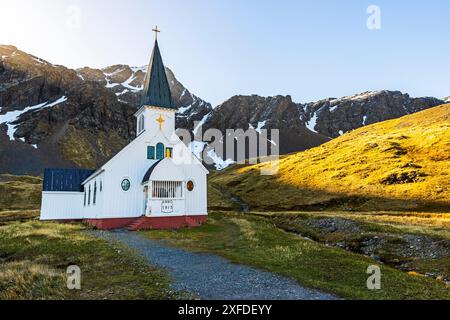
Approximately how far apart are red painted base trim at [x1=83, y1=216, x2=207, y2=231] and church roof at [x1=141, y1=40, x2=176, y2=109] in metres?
14.1

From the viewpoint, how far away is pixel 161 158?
40.6 m

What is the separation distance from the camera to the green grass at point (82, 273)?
Result: 494 inches

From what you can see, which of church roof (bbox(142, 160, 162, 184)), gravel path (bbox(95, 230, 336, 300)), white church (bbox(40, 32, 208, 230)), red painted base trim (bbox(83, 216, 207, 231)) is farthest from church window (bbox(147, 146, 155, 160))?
gravel path (bbox(95, 230, 336, 300))

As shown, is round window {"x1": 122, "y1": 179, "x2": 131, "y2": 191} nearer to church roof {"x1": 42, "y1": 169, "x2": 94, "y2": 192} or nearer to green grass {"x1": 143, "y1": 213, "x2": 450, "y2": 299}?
green grass {"x1": 143, "y1": 213, "x2": 450, "y2": 299}

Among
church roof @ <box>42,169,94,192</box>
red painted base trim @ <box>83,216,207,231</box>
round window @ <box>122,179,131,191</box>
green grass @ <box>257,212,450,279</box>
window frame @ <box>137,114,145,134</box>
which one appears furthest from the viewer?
Result: church roof @ <box>42,169,94,192</box>

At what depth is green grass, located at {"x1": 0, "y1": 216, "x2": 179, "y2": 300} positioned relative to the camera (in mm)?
12539

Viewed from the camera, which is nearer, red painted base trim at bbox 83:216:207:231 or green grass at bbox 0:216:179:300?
green grass at bbox 0:216:179:300

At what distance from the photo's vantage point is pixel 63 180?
4959cm

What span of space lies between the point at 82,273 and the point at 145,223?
1943 centimetres

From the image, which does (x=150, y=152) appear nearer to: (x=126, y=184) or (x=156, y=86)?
(x=126, y=184)

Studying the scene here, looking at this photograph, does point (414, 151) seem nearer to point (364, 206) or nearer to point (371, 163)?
point (371, 163)

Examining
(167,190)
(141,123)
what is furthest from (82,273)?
(141,123)

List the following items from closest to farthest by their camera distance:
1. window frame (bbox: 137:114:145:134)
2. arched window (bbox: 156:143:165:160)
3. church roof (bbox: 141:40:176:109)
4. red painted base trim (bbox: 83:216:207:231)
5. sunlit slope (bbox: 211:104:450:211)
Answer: red painted base trim (bbox: 83:216:207:231), arched window (bbox: 156:143:165:160), window frame (bbox: 137:114:145:134), church roof (bbox: 141:40:176:109), sunlit slope (bbox: 211:104:450:211)

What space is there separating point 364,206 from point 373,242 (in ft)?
110
